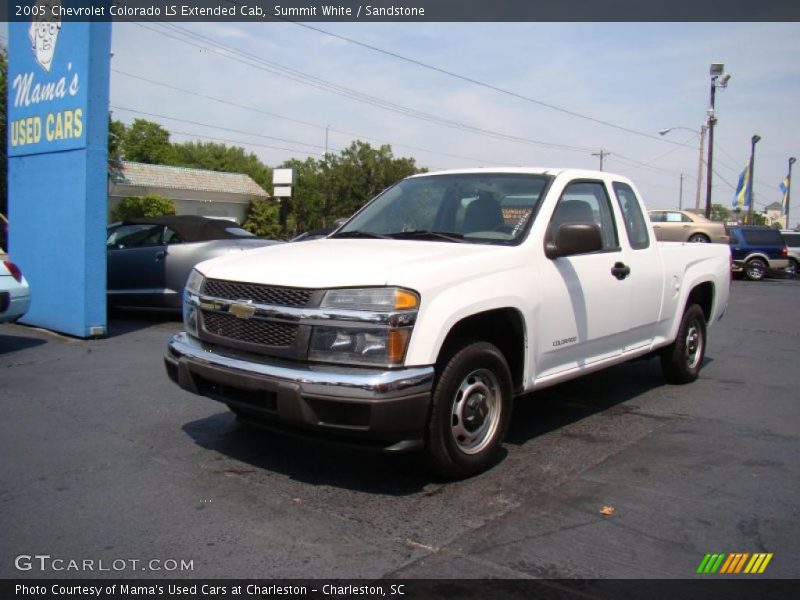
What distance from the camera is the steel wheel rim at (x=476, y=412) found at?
401cm

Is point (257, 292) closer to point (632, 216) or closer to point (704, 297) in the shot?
point (632, 216)

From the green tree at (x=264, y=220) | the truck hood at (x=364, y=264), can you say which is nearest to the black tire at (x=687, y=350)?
the truck hood at (x=364, y=264)

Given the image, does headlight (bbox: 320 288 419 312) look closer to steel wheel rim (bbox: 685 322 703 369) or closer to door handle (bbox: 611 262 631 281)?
door handle (bbox: 611 262 631 281)

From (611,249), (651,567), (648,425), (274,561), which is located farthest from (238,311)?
(648,425)

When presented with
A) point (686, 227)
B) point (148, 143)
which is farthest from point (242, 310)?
point (148, 143)

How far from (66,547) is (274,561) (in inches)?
38.1

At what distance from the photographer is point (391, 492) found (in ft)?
13.0

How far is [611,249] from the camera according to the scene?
538 centimetres

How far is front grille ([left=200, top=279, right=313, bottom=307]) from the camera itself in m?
3.76

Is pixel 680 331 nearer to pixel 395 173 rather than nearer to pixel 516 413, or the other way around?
pixel 516 413

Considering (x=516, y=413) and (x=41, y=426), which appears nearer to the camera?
(x=41, y=426)

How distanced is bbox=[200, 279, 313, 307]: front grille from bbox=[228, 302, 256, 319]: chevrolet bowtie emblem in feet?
0.14

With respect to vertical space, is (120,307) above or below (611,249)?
below

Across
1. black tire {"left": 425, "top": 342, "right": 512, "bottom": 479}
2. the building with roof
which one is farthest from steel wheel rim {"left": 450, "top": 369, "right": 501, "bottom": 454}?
the building with roof
